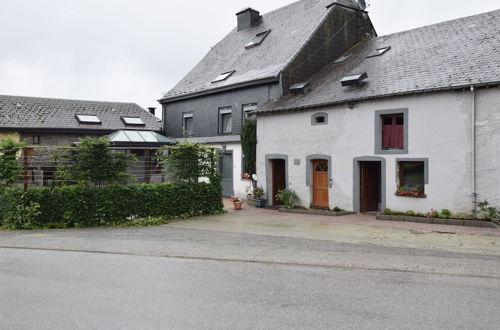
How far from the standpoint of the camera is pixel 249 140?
66.2 ft

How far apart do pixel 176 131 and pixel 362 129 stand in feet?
46.6

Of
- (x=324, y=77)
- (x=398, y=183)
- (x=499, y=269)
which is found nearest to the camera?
(x=499, y=269)

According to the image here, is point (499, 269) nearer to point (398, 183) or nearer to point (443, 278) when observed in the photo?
point (443, 278)

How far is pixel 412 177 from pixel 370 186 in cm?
200

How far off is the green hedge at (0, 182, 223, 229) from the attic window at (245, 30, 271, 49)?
1267cm

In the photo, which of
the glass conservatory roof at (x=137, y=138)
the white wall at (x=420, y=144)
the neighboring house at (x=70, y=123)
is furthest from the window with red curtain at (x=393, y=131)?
the neighboring house at (x=70, y=123)

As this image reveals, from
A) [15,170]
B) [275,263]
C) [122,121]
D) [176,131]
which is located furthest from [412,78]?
[122,121]

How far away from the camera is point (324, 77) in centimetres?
2005

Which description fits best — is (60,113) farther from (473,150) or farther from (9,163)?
(473,150)

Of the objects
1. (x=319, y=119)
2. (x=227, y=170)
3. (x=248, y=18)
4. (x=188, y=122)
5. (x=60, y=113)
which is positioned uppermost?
(x=248, y=18)

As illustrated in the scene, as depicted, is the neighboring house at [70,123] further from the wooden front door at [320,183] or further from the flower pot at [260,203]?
the wooden front door at [320,183]

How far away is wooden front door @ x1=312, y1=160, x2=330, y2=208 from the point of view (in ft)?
58.0

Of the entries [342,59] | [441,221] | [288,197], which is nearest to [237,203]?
[288,197]

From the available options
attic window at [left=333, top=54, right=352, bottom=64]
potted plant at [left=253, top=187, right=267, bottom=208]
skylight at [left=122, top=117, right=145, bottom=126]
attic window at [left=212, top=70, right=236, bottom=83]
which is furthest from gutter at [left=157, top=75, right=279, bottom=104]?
potted plant at [left=253, top=187, right=267, bottom=208]
